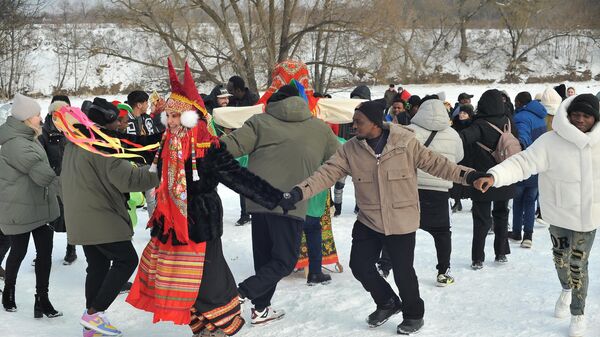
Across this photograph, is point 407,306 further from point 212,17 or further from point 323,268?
point 212,17

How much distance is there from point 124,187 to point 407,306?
2.09m

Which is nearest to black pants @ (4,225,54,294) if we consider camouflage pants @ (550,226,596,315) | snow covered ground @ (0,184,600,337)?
snow covered ground @ (0,184,600,337)

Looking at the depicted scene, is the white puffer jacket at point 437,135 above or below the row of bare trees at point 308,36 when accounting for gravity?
below

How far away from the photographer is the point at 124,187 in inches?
164

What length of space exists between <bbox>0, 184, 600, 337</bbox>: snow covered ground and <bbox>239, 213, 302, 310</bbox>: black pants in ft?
1.02

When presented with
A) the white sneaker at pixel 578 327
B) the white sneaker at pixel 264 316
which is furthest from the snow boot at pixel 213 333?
the white sneaker at pixel 578 327

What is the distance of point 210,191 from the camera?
154 inches

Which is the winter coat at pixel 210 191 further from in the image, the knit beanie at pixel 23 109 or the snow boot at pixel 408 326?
the knit beanie at pixel 23 109

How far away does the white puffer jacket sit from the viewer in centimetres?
534

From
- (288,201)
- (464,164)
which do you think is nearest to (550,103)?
(464,164)

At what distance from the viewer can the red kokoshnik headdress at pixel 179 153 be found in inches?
147

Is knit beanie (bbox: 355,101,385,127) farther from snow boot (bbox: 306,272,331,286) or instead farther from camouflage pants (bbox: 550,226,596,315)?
snow boot (bbox: 306,272,331,286)

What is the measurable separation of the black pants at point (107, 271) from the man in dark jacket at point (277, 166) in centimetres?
91

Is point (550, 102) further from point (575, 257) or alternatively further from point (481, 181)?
point (481, 181)
